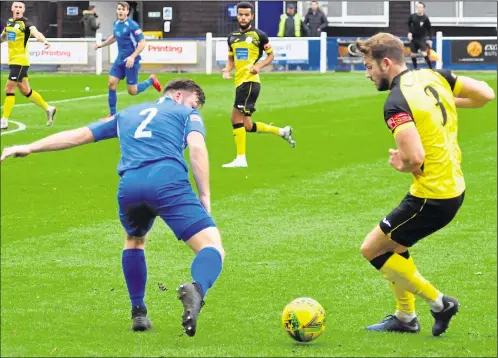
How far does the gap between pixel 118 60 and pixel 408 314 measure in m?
15.6

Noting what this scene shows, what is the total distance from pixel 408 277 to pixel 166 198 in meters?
1.75

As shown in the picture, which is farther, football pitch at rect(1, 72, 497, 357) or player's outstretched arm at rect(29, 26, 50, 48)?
player's outstretched arm at rect(29, 26, 50, 48)

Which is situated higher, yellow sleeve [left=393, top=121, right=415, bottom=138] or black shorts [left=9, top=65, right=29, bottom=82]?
black shorts [left=9, top=65, right=29, bottom=82]

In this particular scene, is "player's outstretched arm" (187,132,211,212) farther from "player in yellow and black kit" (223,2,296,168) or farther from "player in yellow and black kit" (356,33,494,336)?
"player in yellow and black kit" (223,2,296,168)

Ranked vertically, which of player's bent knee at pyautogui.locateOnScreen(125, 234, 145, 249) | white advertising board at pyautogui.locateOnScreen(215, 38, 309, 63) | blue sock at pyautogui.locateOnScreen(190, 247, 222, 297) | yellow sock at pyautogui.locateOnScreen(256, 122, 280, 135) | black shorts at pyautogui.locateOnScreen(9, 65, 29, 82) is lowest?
blue sock at pyautogui.locateOnScreen(190, 247, 222, 297)

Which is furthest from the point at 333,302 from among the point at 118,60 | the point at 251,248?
the point at 118,60

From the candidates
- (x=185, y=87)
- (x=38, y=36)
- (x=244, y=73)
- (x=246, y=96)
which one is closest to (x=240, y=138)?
(x=246, y=96)

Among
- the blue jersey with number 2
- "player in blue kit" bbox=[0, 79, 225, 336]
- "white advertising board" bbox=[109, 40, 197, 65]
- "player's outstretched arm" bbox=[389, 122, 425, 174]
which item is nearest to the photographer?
"player's outstretched arm" bbox=[389, 122, 425, 174]

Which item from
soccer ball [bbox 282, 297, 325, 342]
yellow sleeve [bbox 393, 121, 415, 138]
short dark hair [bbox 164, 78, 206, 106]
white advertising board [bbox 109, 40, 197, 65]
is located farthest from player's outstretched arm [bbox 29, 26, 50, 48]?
white advertising board [bbox 109, 40, 197, 65]

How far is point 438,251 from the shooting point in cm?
1140

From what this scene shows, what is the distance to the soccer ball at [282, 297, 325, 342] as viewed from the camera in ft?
24.9

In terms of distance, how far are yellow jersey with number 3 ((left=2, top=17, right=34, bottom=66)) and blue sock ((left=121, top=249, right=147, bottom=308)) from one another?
1438cm

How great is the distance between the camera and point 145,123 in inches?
302

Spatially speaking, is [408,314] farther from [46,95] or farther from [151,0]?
[151,0]
